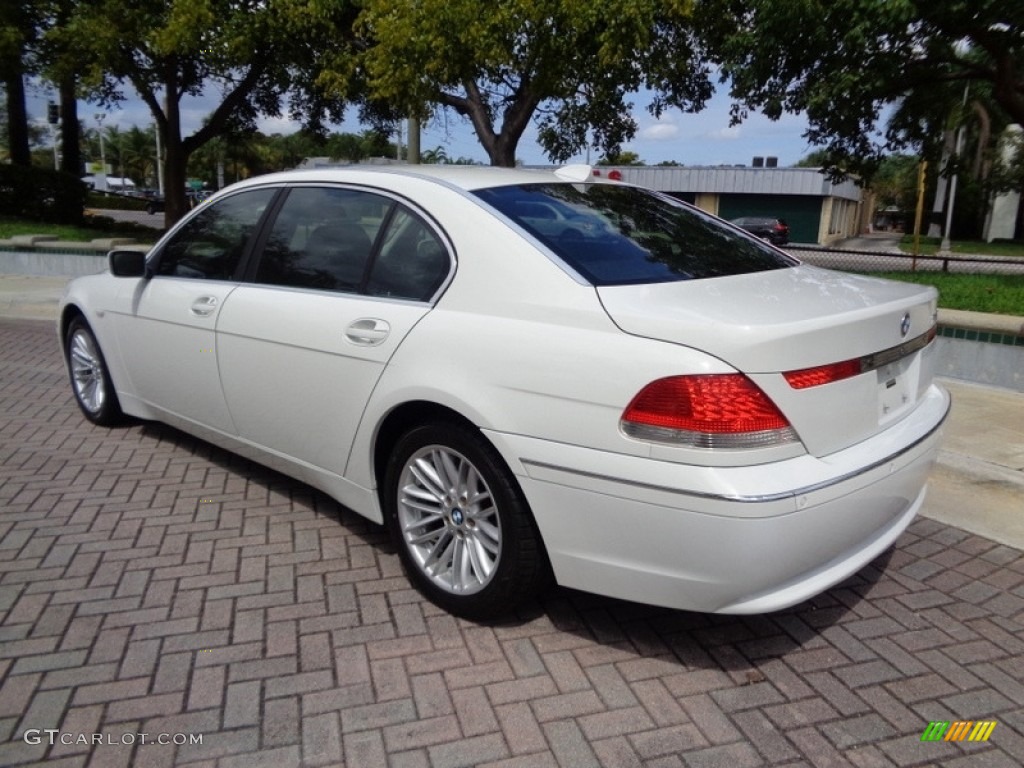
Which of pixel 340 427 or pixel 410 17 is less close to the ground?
pixel 410 17

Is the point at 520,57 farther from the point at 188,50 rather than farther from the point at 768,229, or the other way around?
the point at 768,229

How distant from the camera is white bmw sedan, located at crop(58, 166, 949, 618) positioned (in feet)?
8.36

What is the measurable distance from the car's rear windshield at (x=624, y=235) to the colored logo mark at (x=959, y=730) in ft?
5.35

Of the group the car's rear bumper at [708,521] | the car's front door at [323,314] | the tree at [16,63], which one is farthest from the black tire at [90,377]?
the tree at [16,63]

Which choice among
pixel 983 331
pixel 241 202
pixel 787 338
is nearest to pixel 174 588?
pixel 241 202

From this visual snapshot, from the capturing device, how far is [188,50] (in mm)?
13641

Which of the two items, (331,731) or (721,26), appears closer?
(331,731)

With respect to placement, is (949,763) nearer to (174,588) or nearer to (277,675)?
(277,675)

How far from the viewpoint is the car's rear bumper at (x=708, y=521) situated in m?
2.49

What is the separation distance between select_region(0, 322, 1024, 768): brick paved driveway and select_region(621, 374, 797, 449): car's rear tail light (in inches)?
34.5

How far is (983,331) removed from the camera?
Answer: 6.51m

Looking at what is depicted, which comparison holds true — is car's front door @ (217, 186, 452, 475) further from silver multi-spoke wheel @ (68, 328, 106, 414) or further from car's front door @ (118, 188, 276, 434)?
silver multi-spoke wheel @ (68, 328, 106, 414)

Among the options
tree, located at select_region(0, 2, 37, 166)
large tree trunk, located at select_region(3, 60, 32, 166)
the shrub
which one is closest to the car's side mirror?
tree, located at select_region(0, 2, 37, 166)

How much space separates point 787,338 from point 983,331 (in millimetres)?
4781
